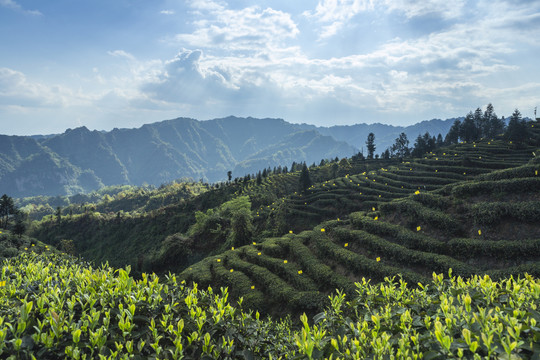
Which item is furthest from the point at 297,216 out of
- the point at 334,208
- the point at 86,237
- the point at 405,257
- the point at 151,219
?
the point at 86,237

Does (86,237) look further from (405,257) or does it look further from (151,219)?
(405,257)

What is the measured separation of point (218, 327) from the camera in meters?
4.45

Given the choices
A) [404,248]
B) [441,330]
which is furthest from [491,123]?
[441,330]

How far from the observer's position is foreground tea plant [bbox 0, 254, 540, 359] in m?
3.34

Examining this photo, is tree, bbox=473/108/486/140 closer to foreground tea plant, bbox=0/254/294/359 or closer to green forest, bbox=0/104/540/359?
green forest, bbox=0/104/540/359

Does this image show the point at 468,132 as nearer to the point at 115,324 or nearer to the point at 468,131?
the point at 468,131

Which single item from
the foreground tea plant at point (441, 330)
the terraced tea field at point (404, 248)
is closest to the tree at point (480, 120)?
the terraced tea field at point (404, 248)

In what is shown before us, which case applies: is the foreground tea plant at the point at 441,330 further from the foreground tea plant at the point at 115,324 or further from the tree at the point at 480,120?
the tree at the point at 480,120

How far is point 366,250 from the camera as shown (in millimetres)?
20516

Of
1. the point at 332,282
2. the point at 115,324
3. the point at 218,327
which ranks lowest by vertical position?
the point at 332,282

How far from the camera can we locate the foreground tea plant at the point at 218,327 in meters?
3.34

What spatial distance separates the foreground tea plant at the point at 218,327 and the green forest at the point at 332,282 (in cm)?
3

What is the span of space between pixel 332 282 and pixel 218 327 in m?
14.9

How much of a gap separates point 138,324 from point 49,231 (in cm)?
12014
